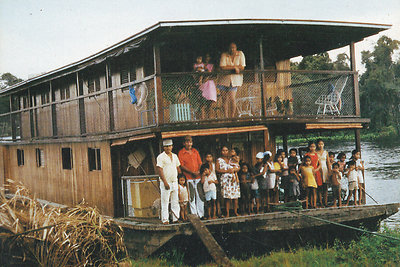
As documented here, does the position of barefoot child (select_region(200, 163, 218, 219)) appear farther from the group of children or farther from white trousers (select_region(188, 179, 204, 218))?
white trousers (select_region(188, 179, 204, 218))

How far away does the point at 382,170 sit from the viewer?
1085 inches

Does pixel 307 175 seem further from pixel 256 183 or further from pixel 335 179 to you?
pixel 256 183

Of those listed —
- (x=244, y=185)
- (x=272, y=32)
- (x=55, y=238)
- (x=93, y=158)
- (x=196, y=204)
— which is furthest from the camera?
(x=93, y=158)

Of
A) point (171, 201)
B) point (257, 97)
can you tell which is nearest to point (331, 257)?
point (171, 201)

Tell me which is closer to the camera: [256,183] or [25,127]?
[256,183]

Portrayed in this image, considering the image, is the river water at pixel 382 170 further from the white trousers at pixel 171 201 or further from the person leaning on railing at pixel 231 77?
the white trousers at pixel 171 201

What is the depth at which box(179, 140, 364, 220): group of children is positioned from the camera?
10156 millimetres

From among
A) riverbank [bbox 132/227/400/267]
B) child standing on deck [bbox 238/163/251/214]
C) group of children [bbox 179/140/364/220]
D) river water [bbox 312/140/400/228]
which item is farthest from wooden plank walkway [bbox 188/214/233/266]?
river water [bbox 312/140/400/228]

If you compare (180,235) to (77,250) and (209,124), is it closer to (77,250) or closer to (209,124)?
(209,124)

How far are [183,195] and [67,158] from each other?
7.22 metres

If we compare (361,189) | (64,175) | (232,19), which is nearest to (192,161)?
(232,19)

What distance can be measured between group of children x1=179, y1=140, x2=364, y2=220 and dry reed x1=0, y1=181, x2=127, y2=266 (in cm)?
436

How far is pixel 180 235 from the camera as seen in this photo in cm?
995

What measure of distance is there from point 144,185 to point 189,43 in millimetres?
4263
